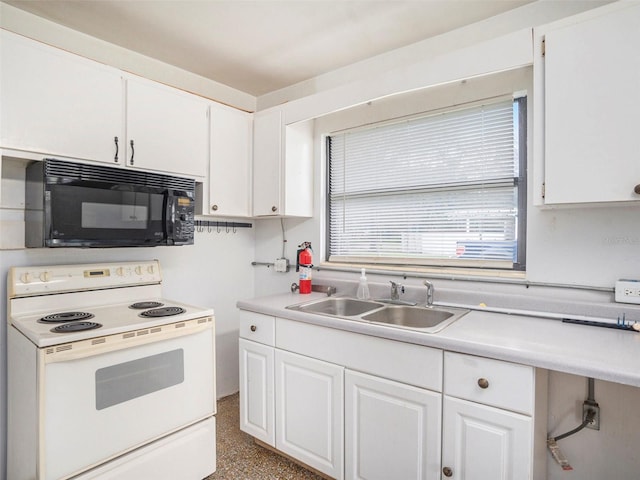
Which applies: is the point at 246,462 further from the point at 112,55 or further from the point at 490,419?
the point at 112,55

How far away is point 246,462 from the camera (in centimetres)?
200

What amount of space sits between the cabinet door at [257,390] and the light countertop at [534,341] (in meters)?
0.40

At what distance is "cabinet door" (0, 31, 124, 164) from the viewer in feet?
5.08

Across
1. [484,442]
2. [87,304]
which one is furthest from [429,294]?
[87,304]

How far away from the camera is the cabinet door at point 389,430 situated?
1.40 metres

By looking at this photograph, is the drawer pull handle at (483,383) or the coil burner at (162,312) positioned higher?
the coil burner at (162,312)

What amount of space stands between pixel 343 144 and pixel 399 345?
1.59 meters

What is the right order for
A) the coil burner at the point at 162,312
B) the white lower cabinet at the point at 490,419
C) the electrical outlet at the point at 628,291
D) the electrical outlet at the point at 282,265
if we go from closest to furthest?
the white lower cabinet at the point at 490,419
the electrical outlet at the point at 628,291
the coil burner at the point at 162,312
the electrical outlet at the point at 282,265

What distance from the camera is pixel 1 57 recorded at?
1527 mm

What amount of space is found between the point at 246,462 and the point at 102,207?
160cm

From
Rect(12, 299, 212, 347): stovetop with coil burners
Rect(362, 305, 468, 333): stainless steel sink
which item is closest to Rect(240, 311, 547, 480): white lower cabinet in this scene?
Rect(362, 305, 468, 333): stainless steel sink

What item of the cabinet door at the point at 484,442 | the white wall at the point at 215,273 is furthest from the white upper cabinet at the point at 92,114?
the cabinet door at the point at 484,442

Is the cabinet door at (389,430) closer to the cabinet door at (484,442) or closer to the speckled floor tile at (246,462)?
the cabinet door at (484,442)

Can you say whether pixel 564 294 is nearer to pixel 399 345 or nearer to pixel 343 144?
pixel 399 345
